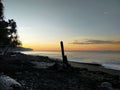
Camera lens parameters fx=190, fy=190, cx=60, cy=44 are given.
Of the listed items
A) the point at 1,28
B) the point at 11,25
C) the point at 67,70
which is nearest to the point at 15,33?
the point at 11,25

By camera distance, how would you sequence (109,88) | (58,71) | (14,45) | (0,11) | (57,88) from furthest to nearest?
1. (14,45)
2. (0,11)
3. (58,71)
4. (109,88)
5. (57,88)

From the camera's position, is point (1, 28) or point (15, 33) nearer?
point (1, 28)

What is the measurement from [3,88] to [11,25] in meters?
43.7

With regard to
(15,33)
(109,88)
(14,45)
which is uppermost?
(15,33)

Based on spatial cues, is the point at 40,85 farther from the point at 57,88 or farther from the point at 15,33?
the point at 15,33

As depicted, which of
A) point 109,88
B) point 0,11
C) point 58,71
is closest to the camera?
point 109,88

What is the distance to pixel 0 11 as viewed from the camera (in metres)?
25.0

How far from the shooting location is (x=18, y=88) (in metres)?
8.64

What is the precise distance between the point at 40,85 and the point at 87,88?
122 inches

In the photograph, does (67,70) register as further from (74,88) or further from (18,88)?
(18,88)

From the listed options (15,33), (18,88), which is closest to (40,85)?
(18,88)

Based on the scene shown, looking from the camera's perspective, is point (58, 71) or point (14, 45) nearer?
point (58, 71)

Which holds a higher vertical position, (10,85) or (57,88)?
(10,85)

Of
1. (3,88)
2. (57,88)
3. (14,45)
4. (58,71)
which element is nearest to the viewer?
(3,88)
